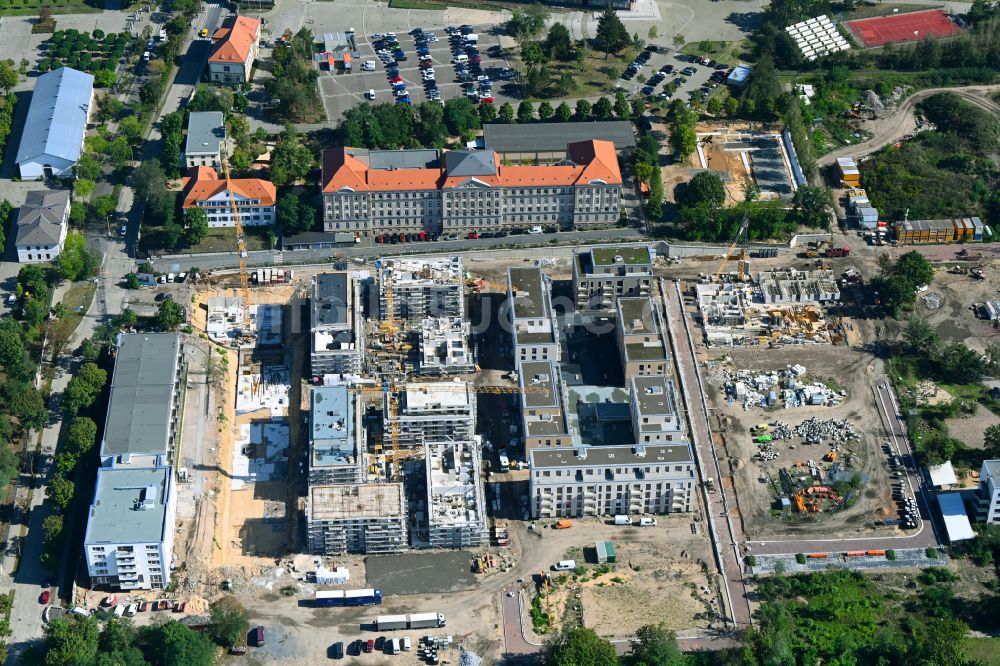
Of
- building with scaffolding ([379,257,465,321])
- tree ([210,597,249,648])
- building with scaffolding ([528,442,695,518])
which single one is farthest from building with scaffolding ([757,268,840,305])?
tree ([210,597,249,648])

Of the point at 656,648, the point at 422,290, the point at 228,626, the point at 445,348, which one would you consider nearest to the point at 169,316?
the point at 422,290

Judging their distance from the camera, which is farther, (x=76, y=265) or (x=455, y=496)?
(x=76, y=265)

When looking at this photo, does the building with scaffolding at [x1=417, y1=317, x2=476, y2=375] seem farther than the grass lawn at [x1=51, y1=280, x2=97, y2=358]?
No

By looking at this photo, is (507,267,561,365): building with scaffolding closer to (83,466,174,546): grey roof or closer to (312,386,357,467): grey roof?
(312,386,357,467): grey roof

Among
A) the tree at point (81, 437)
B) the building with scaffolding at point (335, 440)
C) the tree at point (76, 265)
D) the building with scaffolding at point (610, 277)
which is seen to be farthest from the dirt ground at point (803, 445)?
the tree at point (76, 265)

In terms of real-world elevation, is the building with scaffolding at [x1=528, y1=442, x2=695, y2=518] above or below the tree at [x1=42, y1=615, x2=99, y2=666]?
above

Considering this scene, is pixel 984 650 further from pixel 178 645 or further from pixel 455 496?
pixel 178 645
